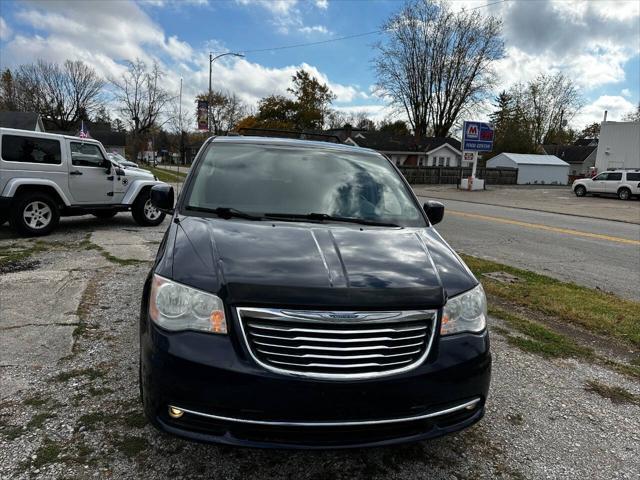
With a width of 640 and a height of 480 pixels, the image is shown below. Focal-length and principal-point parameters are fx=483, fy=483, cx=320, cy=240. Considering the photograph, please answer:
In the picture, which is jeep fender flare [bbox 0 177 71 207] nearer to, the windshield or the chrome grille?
the windshield

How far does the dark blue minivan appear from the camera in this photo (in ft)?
7.09

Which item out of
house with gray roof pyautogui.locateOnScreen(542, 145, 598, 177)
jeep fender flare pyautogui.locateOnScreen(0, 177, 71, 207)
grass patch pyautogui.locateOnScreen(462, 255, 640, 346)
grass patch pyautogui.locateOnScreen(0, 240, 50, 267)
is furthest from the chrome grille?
house with gray roof pyautogui.locateOnScreen(542, 145, 598, 177)

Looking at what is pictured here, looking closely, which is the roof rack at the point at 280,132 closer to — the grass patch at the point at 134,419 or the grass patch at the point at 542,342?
the grass patch at the point at 542,342

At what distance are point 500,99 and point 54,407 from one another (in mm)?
83549

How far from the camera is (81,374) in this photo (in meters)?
3.49

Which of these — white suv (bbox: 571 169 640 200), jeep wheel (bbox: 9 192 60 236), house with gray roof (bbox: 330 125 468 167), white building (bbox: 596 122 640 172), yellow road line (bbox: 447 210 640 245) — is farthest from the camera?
house with gray roof (bbox: 330 125 468 167)

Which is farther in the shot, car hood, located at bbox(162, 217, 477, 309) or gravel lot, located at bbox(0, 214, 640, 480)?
gravel lot, located at bbox(0, 214, 640, 480)

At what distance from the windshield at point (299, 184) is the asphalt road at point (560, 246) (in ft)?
15.3

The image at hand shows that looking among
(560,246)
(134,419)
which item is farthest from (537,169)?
(134,419)

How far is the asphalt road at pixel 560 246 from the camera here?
770 centimetres

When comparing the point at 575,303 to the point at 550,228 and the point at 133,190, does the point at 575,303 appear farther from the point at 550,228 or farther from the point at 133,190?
the point at 133,190

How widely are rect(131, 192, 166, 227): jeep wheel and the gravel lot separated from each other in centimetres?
611

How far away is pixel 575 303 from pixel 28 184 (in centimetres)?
896

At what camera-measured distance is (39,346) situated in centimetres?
397
